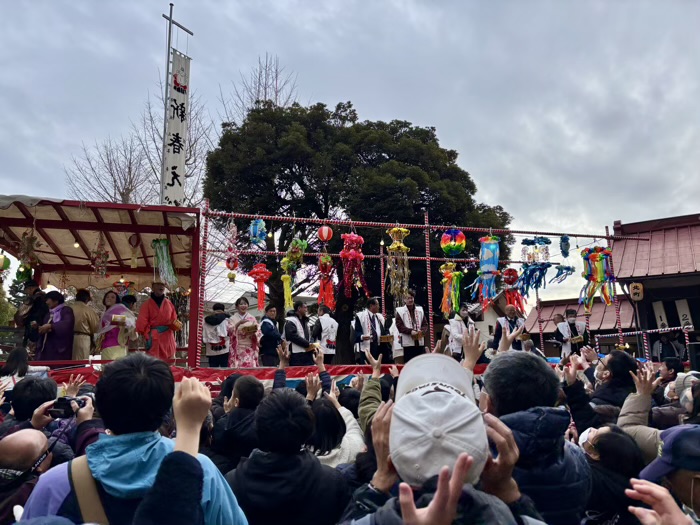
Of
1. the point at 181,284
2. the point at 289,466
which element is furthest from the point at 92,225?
the point at 289,466

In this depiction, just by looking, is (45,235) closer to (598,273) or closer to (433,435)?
(433,435)

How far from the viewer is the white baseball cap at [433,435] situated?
1399mm

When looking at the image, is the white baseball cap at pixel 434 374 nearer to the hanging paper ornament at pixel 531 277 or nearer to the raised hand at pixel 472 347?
the raised hand at pixel 472 347

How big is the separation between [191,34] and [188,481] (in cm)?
1381

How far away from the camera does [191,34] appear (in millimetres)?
13297

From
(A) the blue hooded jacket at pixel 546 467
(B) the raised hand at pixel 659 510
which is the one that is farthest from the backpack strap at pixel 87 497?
(B) the raised hand at pixel 659 510

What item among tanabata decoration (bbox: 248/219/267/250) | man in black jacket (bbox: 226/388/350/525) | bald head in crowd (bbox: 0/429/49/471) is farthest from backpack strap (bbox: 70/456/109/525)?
tanabata decoration (bbox: 248/219/267/250)

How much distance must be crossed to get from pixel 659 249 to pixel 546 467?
1530 cm

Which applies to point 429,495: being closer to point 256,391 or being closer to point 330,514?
point 330,514

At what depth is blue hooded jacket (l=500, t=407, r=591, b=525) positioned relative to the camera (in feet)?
6.31

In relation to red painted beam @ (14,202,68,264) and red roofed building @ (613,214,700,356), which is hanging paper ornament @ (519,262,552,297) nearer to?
red roofed building @ (613,214,700,356)

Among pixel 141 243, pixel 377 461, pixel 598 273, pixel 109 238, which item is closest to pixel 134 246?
pixel 141 243

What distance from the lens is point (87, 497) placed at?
163 cm

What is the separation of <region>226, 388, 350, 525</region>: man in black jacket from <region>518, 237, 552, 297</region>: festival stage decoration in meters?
10.9
